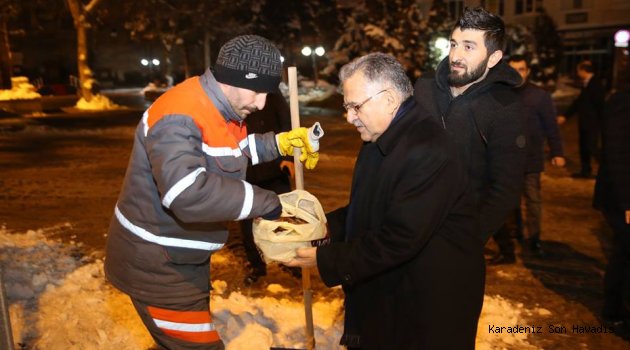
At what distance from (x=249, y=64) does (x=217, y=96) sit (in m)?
0.21

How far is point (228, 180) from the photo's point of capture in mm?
2385

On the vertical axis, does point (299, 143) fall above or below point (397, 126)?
below

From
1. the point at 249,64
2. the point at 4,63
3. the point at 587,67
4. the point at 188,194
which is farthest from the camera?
the point at 4,63

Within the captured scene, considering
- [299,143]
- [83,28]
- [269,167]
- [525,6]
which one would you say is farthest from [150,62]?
[299,143]

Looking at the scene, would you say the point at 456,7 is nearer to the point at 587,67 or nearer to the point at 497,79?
the point at 587,67

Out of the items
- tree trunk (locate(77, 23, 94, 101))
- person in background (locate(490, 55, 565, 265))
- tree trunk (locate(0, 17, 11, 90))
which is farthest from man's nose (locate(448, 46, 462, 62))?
tree trunk (locate(0, 17, 11, 90))

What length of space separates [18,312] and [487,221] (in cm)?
365

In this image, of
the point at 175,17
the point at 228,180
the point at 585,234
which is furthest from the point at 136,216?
the point at 175,17

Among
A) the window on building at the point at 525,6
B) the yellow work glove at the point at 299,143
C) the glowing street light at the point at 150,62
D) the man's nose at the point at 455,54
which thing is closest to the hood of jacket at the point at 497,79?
the man's nose at the point at 455,54

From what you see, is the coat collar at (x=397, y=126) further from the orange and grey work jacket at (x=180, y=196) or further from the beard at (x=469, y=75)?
the beard at (x=469, y=75)

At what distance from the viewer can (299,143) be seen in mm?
3396

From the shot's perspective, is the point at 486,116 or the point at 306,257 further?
the point at 486,116

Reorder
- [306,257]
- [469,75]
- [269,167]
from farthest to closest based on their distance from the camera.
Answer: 1. [269,167]
2. [469,75]
3. [306,257]

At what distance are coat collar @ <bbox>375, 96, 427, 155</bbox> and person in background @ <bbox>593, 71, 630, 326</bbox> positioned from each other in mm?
2316
